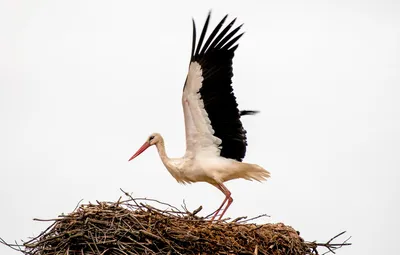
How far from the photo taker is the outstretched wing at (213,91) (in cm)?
1156

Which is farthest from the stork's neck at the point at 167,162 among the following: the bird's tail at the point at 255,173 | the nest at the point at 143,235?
the nest at the point at 143,235

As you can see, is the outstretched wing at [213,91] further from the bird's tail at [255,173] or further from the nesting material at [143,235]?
the nesting material at [143,235]

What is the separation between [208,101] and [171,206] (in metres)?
1.81

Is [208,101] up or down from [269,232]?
up

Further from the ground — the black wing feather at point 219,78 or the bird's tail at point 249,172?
the black wing feather at point 219,78

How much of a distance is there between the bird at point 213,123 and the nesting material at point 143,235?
127cm

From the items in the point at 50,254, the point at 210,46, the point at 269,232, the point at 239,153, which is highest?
the point at 210,46

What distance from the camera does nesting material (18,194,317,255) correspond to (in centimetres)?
956

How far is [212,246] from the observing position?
382 inches

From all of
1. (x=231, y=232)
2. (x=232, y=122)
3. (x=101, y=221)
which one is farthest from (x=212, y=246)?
(x=232, y=122)

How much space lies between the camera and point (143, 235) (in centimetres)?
958

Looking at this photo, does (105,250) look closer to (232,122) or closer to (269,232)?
(269,232)

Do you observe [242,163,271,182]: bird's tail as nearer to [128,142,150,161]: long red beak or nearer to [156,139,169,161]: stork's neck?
[156,139,169,161]: stork's neck

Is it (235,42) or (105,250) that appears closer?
(105,250)
